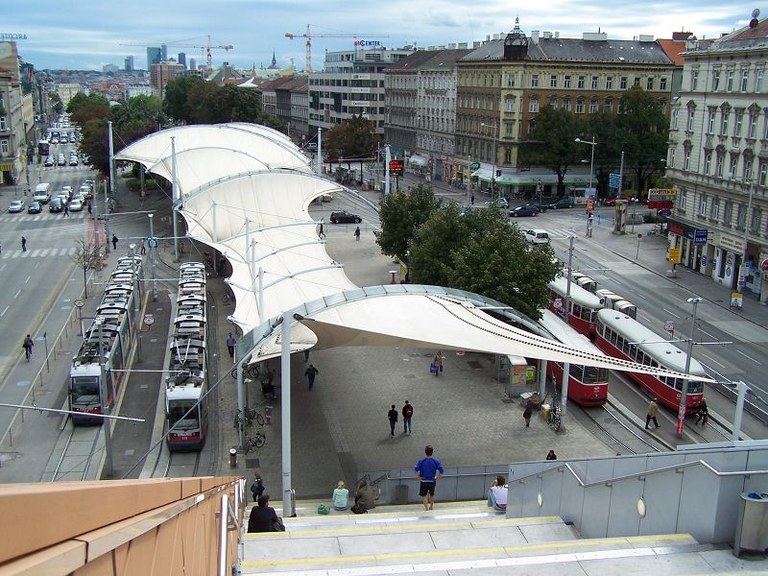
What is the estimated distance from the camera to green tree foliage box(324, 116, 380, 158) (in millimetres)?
106375

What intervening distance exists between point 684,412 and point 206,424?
17.1m

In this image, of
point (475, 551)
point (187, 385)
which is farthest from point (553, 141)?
point (475, 551)

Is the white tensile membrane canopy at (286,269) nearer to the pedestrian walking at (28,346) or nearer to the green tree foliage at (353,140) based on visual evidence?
the pedestrian walking at (28,346)

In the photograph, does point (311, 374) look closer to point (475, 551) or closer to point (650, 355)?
point (650, 355)

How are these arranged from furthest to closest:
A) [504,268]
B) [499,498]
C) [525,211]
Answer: [525,211] < [504,268] < [499,498]

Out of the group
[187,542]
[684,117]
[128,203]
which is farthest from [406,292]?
[128,203]

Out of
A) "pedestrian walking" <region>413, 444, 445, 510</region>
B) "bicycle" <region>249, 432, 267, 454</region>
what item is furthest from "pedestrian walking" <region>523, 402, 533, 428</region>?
"bicycle" <region>249, 432, 267, 454</region>

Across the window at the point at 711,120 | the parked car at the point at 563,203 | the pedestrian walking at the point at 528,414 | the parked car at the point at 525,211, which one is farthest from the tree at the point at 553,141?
the pedestrian walking at the point at 528,414

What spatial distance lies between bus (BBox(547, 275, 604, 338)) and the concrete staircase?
79.3 ft

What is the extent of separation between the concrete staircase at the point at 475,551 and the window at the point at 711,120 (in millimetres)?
43679

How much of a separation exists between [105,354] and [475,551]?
70.4 feet

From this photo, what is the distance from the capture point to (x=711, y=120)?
173 ft

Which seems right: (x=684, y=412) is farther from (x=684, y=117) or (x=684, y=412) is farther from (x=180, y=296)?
(x=684, y=117)

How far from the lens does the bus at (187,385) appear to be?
26.5 meters
